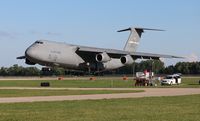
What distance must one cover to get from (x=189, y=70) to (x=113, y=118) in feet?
507

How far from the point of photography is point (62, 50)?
2469 inches

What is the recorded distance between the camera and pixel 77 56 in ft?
215

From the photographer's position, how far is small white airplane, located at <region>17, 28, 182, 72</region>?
198 ft

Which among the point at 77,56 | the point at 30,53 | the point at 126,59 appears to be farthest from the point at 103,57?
the point at 30,53

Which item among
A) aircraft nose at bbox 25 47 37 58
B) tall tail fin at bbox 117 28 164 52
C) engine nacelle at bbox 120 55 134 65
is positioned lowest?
engine nacelle at bbox 120 55 134 65

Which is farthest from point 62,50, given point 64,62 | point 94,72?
point 94,72

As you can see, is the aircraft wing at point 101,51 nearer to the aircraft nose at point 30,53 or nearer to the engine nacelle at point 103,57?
the engine nacelle at point 103,57

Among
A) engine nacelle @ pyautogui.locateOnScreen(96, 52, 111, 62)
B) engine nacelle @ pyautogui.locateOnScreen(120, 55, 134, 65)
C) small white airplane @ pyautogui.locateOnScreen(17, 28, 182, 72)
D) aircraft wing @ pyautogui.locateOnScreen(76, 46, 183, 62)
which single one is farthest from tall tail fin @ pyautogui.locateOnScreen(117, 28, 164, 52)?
engine nacelle @ pyautogui.locateOnScreen(96, 52, 111, 62)

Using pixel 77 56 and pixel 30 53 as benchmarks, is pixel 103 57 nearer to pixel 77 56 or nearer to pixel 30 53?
pixel 77 56

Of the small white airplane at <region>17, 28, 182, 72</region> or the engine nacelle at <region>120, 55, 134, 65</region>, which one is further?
the engine nacelle at <region>120, 55, 134, 65</region>

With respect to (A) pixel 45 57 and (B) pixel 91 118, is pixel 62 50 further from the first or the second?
(B) pixel 91 118

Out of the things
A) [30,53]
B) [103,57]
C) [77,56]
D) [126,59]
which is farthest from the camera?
[126,59]

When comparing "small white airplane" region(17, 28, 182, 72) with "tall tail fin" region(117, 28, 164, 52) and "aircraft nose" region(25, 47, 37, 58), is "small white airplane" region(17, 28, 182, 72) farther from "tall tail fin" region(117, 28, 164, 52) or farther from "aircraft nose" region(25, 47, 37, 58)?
"tall tail fin" region(117, 28, 164, 52)

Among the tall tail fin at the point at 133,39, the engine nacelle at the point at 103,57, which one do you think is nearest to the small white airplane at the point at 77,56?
the engine nacelle at the point at 103,57
